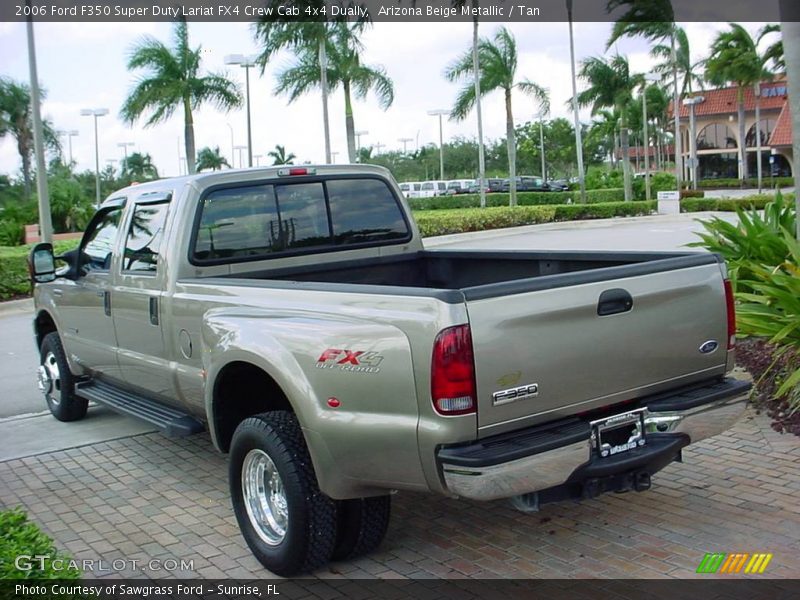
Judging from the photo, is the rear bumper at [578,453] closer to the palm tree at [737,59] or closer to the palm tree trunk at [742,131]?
the palm tree at [737,59]

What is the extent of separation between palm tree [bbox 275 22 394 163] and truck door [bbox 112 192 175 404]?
25307 millimetres

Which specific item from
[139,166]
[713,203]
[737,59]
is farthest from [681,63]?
[139,166]

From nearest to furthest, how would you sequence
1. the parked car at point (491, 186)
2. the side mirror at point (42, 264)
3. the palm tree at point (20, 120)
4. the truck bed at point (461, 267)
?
the truck bed at point (461, 267), the side mirror at point (42, 264), the palm tree at point (20, 120), the parked car at point (491, 186)

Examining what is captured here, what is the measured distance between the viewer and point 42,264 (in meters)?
6.88

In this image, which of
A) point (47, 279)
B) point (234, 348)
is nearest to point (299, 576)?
point (234, 348)

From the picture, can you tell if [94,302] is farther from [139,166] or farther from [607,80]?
[139,166]

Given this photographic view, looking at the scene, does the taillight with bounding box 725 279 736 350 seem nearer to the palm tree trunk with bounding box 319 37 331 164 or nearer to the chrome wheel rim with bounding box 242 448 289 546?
the chrome wheel rim with bounding box 242 448 289 546

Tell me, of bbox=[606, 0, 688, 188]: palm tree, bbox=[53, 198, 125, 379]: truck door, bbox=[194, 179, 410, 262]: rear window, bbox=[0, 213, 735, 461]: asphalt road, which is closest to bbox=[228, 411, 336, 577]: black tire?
bbox=[194, 179, 410, 262]: rear window

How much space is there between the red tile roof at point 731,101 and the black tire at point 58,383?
235 ft

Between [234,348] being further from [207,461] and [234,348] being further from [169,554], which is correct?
[207,461]

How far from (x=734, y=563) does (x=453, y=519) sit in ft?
5.01

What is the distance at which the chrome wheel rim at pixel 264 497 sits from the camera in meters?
4.42

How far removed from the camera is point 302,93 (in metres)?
31.2

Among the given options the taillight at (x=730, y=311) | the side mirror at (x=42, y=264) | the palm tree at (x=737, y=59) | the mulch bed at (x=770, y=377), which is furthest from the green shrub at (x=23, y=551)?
the palm tree at (x=737, y=59)
